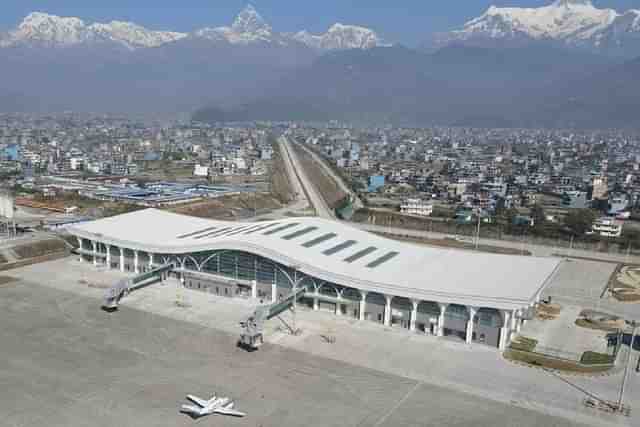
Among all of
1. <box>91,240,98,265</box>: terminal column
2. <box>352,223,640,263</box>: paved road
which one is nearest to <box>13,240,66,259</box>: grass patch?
<box>91,240,98,265</box>: terminal column

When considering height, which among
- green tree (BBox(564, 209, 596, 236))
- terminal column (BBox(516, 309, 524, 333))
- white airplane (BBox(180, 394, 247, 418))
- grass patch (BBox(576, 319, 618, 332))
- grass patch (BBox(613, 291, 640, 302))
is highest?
green tree (BBox(564, 209, 596, 236))

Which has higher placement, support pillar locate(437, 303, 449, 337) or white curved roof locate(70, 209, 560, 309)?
white curved roof locate(70, 209, 560, 309)

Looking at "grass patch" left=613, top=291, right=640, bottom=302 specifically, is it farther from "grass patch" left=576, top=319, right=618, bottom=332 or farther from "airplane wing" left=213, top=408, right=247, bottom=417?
"airplane wing" left=213, top=408, right=247, bottom=417

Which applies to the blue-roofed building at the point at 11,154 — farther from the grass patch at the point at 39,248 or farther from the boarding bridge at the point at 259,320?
the boarding bridge at the point at 259,320

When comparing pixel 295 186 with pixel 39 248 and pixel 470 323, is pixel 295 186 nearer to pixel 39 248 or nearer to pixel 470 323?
pixel 39 248

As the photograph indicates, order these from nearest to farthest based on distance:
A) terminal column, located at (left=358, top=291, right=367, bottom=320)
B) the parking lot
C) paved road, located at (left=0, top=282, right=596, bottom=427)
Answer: paved road, located at (left=0, top=282, right=596, bottom=427) → the parking lot → terminal column, located at (left=358, top=291, right=367, bottom=320)
